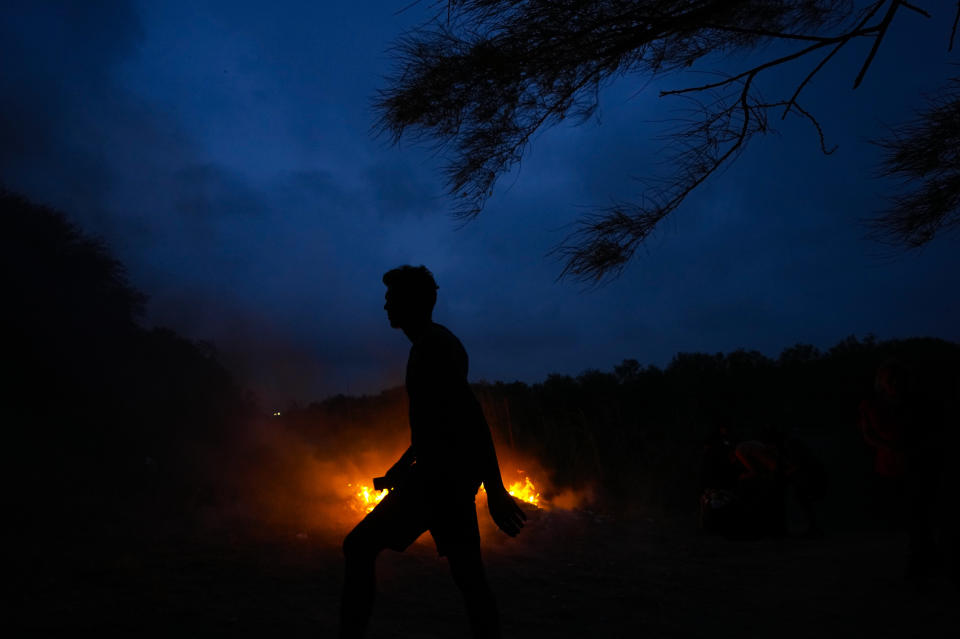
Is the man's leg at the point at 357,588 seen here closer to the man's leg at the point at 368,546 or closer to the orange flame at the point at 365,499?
the man's leg at the point at 368,546

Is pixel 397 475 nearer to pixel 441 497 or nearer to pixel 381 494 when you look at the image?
pixel 441 497

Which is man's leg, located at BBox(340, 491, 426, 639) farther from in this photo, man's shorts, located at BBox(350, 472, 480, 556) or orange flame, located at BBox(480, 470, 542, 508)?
orange flame, located at BBox(480, 470, 542, 508)

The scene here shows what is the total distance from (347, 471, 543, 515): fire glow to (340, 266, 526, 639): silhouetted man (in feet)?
14.1

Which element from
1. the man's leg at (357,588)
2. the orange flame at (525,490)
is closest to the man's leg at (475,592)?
the man's leg at (357,588)

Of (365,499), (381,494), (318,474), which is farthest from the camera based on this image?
(318,474)

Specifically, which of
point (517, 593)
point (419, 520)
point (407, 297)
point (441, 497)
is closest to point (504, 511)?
point (441, 497)

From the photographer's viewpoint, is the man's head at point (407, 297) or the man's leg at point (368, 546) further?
the man's head at point (407, 297)

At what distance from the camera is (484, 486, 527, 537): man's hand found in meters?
2.70

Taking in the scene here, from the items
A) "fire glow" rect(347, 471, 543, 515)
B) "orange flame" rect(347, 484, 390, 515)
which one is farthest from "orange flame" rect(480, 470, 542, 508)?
"orange flame" rect(347, 484, 390, 515)

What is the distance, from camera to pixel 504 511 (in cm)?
274

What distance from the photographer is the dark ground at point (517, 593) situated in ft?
13.2

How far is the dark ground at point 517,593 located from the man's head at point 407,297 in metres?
2.18

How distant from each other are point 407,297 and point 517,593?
321 cm

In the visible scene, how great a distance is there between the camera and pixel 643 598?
5.00 meters
